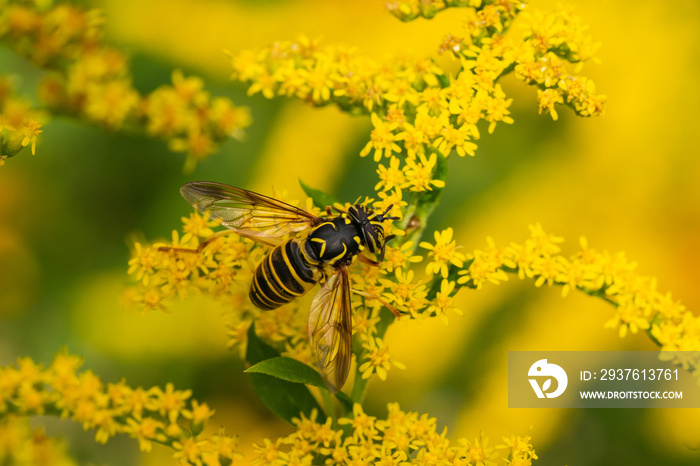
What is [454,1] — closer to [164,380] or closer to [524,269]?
[524,269]

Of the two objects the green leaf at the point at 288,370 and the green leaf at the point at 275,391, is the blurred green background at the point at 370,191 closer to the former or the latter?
the green leaf at the point at 275,391

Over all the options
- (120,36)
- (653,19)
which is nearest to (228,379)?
(120,36)

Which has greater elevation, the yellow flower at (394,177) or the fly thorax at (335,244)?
the yellow flower at (394,177)

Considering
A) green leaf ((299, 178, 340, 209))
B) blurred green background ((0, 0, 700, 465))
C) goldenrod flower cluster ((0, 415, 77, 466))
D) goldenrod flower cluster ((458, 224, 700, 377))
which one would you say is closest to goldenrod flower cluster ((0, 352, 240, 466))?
goldenrod flower cluster ((0, 415, 77, 466))

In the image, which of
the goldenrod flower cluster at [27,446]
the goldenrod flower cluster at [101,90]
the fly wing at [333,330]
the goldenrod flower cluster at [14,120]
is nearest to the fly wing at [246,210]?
the fly wing at [333,330]

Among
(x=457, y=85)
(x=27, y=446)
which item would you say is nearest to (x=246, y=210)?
(x=457, y=85)

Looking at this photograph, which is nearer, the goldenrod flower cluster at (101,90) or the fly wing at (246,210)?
the fly wing at (246,210)
